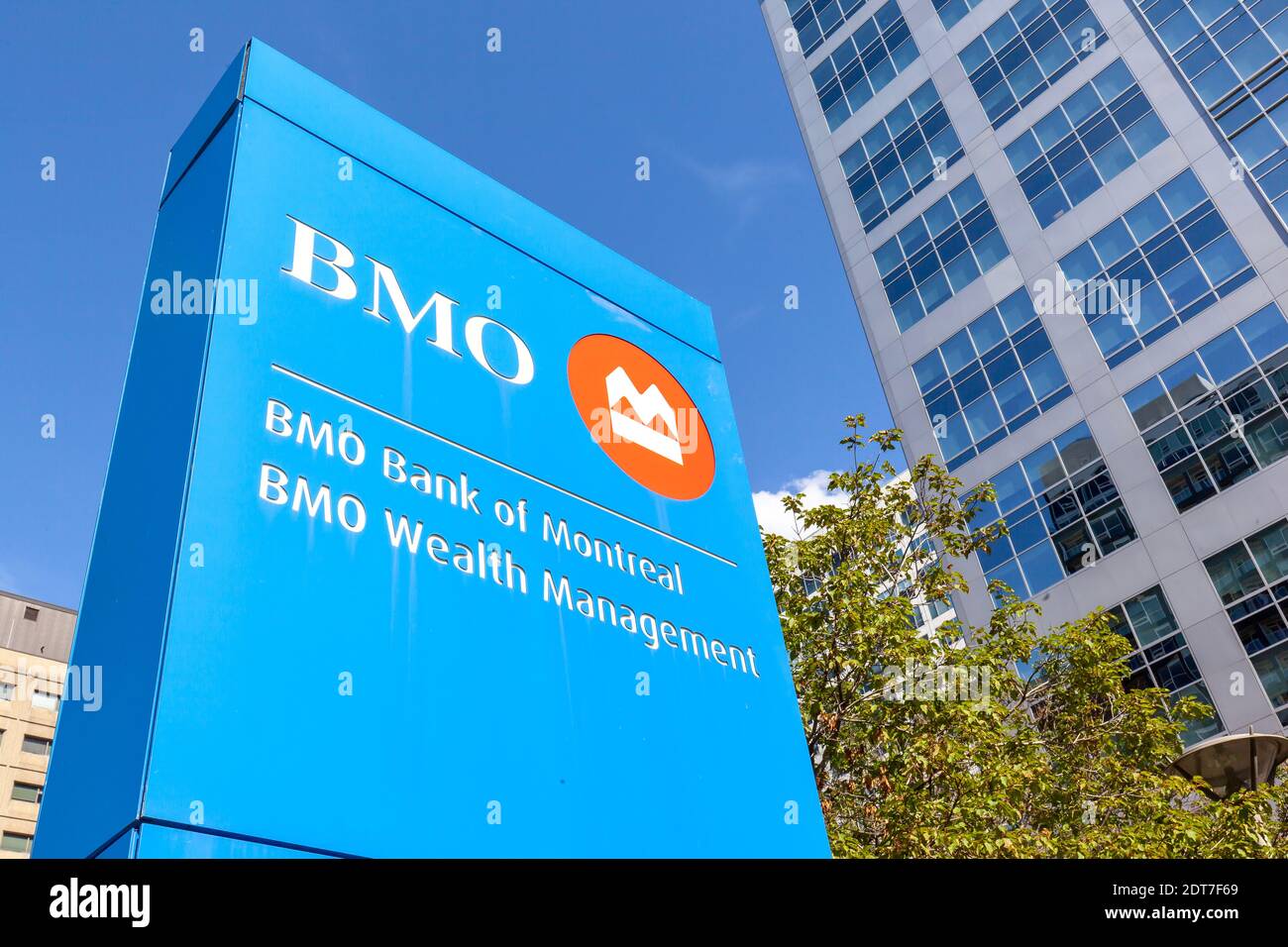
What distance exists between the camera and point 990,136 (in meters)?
40.2

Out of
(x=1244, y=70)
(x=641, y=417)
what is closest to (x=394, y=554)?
(x=641, y=417)

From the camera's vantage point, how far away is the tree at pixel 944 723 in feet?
40.8

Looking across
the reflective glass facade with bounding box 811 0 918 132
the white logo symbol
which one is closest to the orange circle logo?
the white logo symbol

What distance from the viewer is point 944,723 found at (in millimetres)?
12703

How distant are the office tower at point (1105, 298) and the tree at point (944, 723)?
14663 millimetres

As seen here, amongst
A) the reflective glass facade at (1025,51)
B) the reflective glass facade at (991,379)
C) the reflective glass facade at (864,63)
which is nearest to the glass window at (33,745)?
the reflective glass facade at (991,379)

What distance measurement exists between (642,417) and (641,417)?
0.03ft

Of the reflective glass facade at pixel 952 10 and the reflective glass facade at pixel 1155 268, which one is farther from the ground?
the reflective glass facade at pixel 952 10

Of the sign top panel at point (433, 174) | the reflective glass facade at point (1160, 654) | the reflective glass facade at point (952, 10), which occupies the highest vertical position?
the reflective glass facade at point (952, 10)

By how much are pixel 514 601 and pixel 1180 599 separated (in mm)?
29546

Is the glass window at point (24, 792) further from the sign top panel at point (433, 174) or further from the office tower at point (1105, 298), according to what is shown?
the sign top panel at point (433, 174)

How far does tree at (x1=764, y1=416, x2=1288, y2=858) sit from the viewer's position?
40.8 feet

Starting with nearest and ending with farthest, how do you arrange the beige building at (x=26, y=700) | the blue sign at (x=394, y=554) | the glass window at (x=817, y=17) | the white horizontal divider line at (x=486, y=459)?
1. the blue sign at (x=394, y=554)
2. the white horizontal divider line at (x=486, y=459)
3. the glass window at (x=817, y=17)
4. the beige building at (x=26, y=700)
